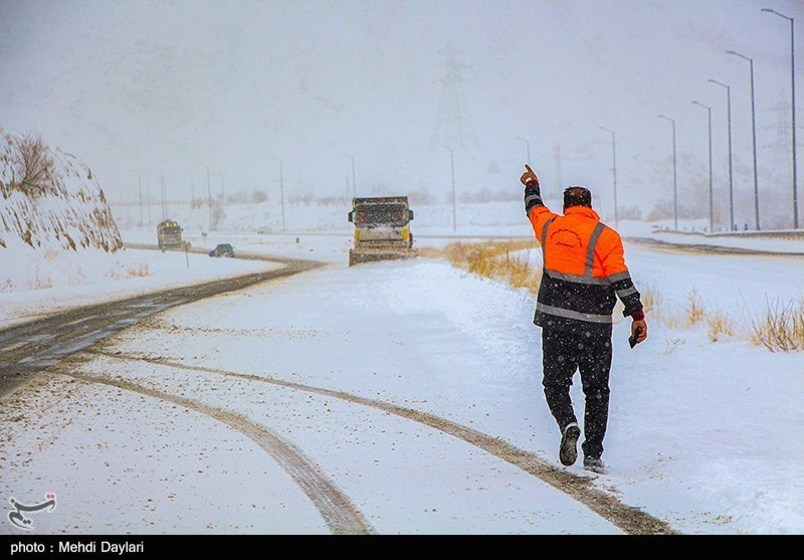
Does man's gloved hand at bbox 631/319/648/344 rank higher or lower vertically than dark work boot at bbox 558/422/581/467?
higher

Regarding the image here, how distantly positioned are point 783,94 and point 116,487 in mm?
66785

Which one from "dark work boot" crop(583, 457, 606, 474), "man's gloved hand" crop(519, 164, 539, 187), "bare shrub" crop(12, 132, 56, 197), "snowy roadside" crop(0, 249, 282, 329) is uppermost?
"bare shrub" crop(12, 132, 56, 197)

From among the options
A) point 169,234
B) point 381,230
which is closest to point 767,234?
point 381,230

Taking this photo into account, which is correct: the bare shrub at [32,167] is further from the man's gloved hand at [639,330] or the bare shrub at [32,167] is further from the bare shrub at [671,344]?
the man's gloved hand at [639,330]

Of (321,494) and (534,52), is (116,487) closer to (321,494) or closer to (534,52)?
(321,494)

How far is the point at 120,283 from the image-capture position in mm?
26734

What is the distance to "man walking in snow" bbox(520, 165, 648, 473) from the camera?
561cm

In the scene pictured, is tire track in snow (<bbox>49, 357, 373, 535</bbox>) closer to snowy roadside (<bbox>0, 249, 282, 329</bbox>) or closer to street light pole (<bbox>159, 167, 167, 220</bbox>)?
snowy roadside (<bbox>0, 249, 282, 329</bbox>)

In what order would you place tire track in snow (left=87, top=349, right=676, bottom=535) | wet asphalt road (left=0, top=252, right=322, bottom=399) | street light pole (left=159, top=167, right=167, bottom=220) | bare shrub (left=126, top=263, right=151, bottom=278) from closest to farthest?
tire track in snow (left=87, top=349, right=676, bottom=535) < wet asphalt road (left=0, top=252, right=322, bottom=399) < bare shrub (left=126, top=263, right=151, bottom=278) < street light pole (left=159, top=167, right=167, bottom=220)

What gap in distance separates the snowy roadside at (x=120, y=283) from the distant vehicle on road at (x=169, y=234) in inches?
464

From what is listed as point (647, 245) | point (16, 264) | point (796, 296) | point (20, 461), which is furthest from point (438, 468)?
point (647, 245)

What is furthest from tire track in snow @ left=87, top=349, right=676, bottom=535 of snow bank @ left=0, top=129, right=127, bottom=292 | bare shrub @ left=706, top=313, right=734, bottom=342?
snow bank @ left=0, top=129, right=127, bottom=292

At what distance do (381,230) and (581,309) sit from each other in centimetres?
2576

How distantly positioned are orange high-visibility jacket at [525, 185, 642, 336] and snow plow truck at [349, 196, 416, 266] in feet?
82.4
